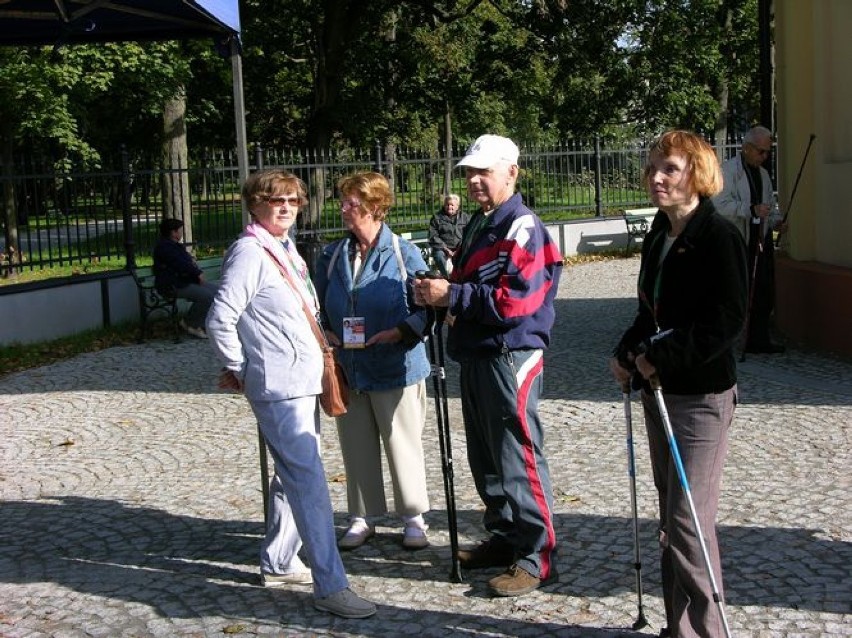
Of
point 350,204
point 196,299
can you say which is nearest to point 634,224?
point 196,299

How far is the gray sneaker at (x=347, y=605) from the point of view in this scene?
4.69 meters

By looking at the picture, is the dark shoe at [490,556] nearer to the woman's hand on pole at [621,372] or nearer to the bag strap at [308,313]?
the bag strap at [308,313]

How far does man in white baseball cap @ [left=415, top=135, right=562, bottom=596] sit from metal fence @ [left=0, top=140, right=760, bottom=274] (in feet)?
30.8

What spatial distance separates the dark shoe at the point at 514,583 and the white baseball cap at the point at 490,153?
5.60 feet

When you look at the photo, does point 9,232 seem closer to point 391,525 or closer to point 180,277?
point 180,277

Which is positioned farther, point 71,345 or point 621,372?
point 71,345

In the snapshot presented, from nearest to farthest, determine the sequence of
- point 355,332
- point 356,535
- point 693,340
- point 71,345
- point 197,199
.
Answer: point 693,340 < point 355,332 < point 356,535 < point 71,345 < point 197,199

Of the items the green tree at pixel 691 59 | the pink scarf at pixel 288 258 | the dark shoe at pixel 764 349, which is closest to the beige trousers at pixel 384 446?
the pink scarf at pixel 288 258

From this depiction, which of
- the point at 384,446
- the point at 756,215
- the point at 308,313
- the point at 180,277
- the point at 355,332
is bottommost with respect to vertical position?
the point at 384,446

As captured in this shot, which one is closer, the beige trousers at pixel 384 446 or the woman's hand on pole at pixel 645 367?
the woman's hand on pole at pixel 645 367

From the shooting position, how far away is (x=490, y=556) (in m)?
5.21

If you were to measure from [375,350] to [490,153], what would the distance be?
3.73ft

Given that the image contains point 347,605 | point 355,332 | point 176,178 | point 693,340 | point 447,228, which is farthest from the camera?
point 447,228

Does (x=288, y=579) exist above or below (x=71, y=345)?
below
